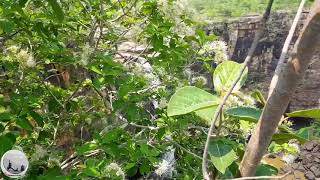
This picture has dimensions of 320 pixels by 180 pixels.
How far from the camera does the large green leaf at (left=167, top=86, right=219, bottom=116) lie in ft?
1.71

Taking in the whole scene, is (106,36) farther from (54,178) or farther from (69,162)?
(54,178)

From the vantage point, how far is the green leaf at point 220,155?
1.91 ft

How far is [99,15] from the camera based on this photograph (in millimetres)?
1850

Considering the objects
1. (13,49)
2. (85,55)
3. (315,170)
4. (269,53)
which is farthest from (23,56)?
(269,53)

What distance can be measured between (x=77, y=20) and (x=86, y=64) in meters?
0.33

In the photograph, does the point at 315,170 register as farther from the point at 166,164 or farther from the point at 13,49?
the point at 13,49

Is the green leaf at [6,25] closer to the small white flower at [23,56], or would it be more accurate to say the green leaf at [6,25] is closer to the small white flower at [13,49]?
the small white flower at [23,56]

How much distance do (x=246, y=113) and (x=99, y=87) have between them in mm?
1147

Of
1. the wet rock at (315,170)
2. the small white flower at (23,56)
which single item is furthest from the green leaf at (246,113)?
the wet rock at (315,170)

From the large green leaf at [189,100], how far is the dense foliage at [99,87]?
504 mm

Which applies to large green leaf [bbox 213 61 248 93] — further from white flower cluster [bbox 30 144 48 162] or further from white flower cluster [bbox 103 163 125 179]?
white flower cluster [bbox 30 144 48 162]

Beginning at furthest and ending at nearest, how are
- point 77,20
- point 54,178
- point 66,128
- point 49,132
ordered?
1. point 66,128
2. point 49,132
3. point 77,20
4. point 54,178

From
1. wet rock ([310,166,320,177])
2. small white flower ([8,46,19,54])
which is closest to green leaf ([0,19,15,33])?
small white flower ([8,46,19,54])

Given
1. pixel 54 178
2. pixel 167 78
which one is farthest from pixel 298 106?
pixel 54 178
